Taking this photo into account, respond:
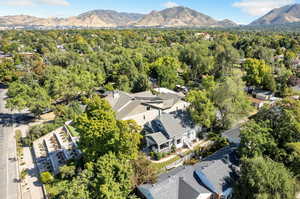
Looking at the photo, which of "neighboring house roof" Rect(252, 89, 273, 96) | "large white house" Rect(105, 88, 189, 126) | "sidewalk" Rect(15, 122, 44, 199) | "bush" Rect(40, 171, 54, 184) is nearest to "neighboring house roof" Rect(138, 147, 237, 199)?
"bush" Rect(40, 171, 54, 184)

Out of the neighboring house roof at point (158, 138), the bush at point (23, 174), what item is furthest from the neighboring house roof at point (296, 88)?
the bush at point (23, 174)

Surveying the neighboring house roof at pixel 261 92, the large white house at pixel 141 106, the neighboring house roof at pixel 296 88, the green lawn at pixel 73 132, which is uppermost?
the neighboring house roof at pixel 296 88

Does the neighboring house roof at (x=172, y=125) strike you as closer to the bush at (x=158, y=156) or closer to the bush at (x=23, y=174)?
the bush at (x=158, y=156)

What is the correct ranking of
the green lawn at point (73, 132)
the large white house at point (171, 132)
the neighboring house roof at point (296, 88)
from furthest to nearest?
the neighboring house roof at point (296, 88), the green lawn at point (73, 132), the large white house at point (171, 132)

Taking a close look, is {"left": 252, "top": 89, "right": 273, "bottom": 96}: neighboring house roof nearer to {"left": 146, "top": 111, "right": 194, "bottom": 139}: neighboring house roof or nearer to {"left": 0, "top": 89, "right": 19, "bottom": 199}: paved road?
{"left": 146, "top": 111, "right": 194, "bottom": 139}: neighboring house roof

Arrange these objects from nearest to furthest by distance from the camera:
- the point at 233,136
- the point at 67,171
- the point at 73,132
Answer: the point at 67,171, the point at 233,136, the point at 73,132

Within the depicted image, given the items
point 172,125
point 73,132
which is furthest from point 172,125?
point 73,132

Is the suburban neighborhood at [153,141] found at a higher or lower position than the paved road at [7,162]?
higher

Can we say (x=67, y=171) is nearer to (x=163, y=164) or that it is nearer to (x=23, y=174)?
(x=23, y=174)
